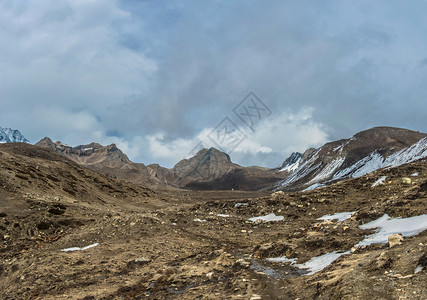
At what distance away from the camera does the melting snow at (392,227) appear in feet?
43.2

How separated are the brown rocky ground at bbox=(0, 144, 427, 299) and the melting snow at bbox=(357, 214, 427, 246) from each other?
0.70 meters

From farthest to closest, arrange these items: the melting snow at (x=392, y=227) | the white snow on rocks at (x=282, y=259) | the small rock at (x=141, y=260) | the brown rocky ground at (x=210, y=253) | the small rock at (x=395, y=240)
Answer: the small rock at (x=141, y=260)
the white snow on rocks at (x=282, y=259)
the melting snow at (x=392, y=227)
the small rock at (x=395, y=240)
the brown rocky ground at (x=210, y=253)

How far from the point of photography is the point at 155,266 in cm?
1598

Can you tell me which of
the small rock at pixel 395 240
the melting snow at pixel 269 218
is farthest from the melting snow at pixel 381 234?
the melting snow at pixel 269 218

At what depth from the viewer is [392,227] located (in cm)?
1497

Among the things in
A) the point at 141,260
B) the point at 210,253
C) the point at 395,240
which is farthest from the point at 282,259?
the point at 141,260

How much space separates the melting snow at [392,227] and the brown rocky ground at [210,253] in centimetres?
70

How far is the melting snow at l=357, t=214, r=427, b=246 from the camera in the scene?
13172mm

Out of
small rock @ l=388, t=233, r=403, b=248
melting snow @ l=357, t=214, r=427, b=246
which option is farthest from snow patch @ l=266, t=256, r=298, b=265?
small rock @ l=388, t=233, r=403, b=248

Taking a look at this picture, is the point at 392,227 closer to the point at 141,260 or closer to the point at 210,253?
the point at 210,253

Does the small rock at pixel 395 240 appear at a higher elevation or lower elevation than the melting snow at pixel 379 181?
lower

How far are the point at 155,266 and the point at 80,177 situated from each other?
226 feet

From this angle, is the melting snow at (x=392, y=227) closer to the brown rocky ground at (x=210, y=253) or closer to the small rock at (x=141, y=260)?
the brown rocky ground at (x=210, y=253)

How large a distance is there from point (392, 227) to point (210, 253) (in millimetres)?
10405
